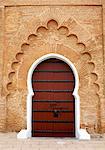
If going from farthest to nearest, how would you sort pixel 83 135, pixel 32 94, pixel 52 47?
pixel 52 47 < pixel 32 94 < pixel 83 135

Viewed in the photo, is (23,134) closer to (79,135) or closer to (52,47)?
(79,135)

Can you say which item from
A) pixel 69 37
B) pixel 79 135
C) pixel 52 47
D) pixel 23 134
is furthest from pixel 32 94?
pixel 69 37

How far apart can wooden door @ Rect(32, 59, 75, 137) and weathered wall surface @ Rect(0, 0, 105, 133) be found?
1.04ft

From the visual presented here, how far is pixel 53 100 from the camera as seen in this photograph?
8414mm

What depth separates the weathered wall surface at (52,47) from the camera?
323 inches

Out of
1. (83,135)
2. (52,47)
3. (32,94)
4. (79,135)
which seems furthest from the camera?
(52,47)

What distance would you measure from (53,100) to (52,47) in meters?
1.42

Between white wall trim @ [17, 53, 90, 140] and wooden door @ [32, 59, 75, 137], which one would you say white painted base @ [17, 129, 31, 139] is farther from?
wooden door @ [32, 59, 75, 137]

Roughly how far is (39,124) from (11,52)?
81.0 inches

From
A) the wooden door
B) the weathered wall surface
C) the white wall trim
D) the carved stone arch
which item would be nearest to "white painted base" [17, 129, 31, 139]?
the white wall trim

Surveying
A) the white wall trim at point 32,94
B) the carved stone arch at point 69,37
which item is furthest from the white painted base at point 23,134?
the carved stone arch at point 69,37

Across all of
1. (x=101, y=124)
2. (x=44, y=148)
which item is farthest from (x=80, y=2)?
(x=44, y=148)

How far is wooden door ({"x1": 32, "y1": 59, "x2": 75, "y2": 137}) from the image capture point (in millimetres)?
8320

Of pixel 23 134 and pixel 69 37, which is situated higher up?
pixel 69 37
